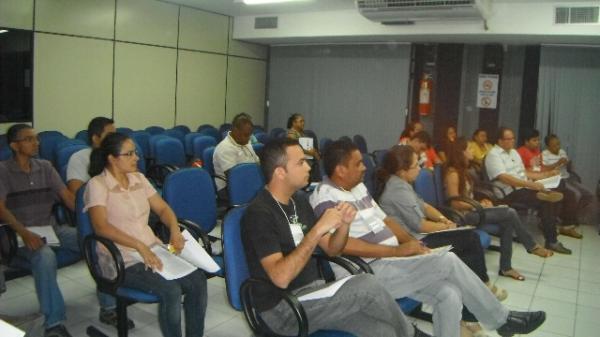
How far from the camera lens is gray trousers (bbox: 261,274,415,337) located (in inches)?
85.0

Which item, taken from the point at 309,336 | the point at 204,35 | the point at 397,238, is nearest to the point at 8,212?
A: the point at 309,336

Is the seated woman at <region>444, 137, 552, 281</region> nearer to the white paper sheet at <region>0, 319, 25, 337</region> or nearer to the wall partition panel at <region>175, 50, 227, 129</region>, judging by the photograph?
the white paper sheet at <region>0, 319, 25, 337</region>

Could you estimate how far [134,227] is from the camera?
2822mm

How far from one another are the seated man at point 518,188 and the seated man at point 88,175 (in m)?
3.98

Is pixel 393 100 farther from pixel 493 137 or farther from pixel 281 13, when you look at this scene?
pixel 281 13

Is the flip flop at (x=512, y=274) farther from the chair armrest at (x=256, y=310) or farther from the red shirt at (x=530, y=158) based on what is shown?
the chair armrest at (x=256, y=310)

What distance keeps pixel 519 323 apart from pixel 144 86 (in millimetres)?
6353

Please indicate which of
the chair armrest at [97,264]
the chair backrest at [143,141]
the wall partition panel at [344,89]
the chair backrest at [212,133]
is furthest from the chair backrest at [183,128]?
the chair armrest at [97,264]

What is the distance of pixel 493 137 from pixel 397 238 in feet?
19.4

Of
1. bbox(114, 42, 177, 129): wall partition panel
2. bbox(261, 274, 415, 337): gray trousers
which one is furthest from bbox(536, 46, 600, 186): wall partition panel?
bbox(261, 274, 415, 337): gray trousers

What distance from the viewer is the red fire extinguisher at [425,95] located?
8.70 meters

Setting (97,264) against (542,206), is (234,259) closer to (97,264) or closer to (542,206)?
(97,264)

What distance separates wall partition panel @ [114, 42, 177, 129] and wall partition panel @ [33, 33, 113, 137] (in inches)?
7.9

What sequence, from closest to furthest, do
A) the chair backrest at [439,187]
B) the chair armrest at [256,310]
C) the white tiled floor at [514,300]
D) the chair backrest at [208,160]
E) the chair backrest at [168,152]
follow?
the chair armrest at [256,310] → the white tiled floor at [514,300] → the chair backrest at [439,187] → the chair backrest at [208,160] → the chair backrest at [168,152]
